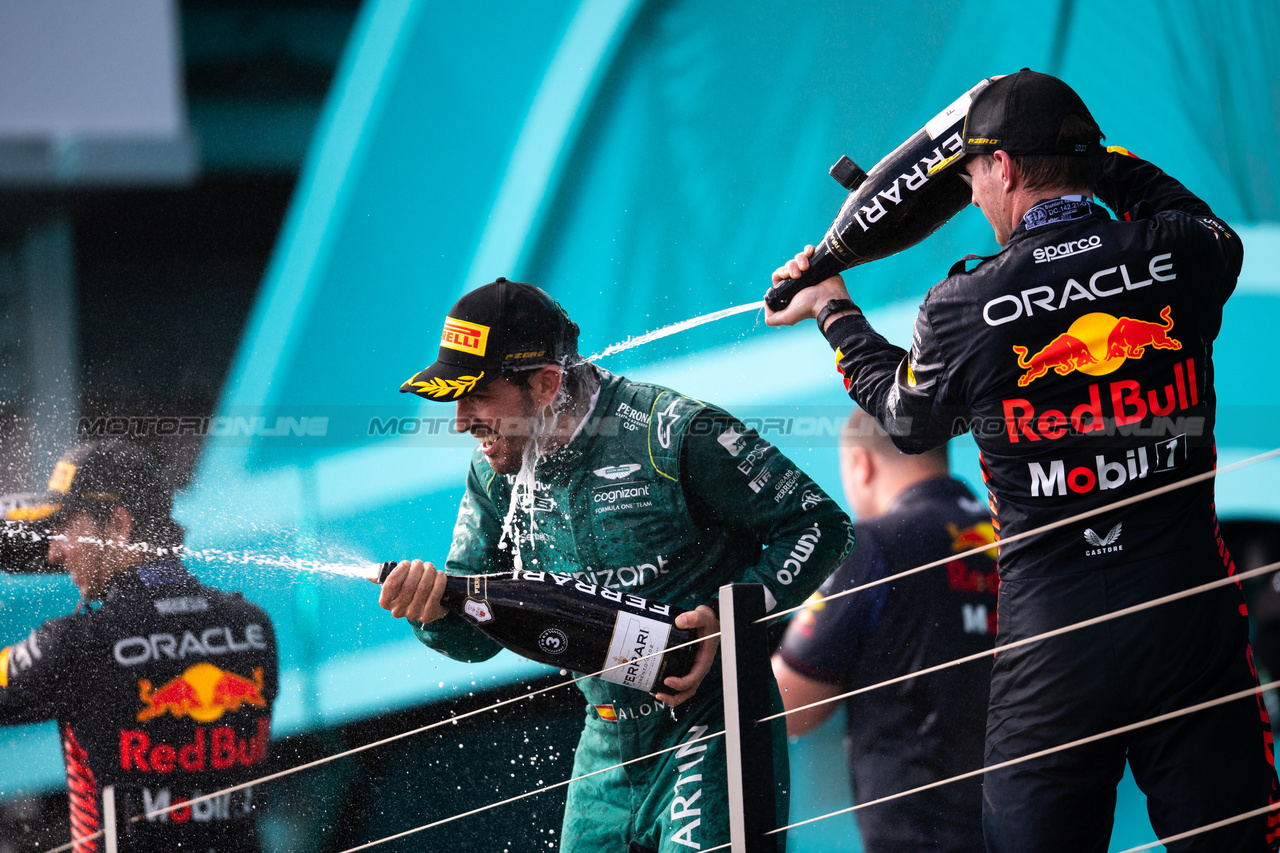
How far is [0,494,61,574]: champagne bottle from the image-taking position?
10.5 ft

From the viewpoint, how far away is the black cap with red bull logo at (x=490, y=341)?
8.02ft

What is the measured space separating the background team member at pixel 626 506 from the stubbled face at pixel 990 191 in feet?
2.50

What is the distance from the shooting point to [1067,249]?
1.73 metres

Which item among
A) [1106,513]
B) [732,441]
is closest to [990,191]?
[1106,513]

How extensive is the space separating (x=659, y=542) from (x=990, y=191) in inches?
39.5

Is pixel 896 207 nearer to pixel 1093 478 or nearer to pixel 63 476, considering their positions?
pixel 1093 478

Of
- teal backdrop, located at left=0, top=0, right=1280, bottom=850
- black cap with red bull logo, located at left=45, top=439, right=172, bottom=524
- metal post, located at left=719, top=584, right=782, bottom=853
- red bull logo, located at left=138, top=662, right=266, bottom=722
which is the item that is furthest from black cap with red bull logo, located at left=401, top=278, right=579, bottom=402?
red bull logo, located at left=138, top=662, right=266, bottom=722

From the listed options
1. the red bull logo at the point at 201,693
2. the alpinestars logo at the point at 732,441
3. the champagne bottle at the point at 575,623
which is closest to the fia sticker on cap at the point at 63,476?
the red bull logo at the point at 201,693

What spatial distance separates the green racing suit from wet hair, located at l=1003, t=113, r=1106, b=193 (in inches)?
34.0

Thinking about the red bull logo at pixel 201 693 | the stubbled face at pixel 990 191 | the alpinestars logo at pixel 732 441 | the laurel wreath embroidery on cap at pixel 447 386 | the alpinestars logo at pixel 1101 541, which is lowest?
the red bull logo at pixel 201 693

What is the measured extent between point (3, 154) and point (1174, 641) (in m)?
3.04

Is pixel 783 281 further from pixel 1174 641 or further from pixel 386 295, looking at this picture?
pixel 386 295

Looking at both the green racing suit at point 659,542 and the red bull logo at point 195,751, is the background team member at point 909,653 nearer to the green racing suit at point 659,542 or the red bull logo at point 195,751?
the green racing suit at point 659,542

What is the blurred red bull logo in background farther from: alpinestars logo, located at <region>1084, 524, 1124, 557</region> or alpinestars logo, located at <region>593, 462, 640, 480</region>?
alpinestars logo, located at <region>1084, 524, 1124, 557</region>
